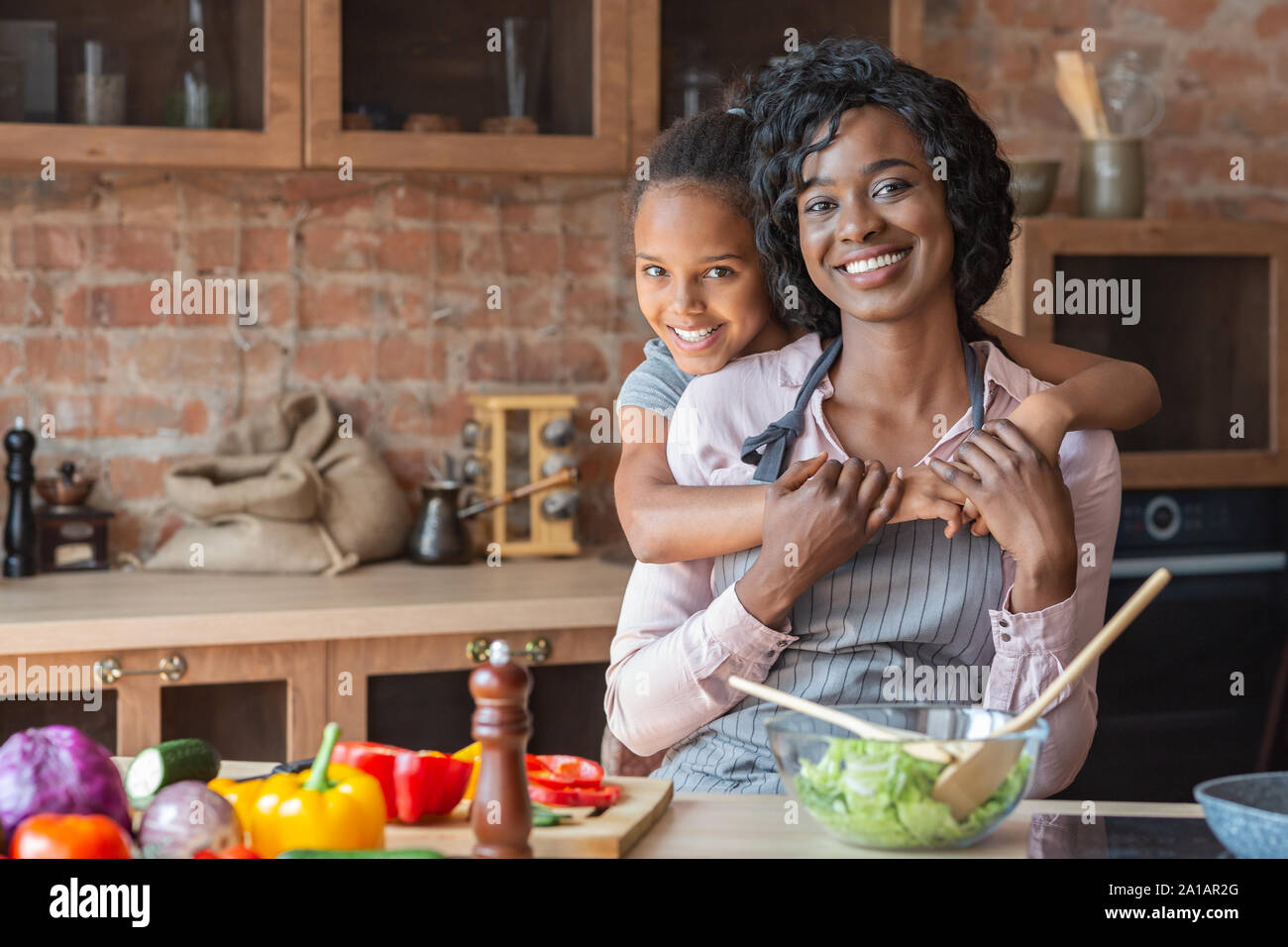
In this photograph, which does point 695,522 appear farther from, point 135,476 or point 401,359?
point 135,476

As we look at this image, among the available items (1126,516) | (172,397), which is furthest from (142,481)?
(1126,516)

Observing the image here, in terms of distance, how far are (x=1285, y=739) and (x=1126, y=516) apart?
59cm

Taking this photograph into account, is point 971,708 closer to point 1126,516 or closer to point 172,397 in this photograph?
point 1126,516

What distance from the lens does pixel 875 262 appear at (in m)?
1.40

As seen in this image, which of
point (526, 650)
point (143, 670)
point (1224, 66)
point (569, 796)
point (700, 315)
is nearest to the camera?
point (569, 796)

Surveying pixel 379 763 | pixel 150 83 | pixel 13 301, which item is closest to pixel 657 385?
pixel 379 763

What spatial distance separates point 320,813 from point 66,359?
81.2 inches

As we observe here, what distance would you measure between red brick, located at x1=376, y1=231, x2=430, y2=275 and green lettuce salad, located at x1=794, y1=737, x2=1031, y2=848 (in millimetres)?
2094

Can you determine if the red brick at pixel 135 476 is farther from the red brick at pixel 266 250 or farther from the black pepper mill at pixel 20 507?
the red brick at pixel 266 250

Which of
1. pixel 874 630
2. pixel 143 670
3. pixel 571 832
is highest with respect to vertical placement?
pixel 874 630

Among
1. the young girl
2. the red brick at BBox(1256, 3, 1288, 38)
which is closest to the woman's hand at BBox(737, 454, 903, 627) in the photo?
the young girl

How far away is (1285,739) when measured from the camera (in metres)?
2.85

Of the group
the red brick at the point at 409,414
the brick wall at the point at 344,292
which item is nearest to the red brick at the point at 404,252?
the brick wall at the point at 344,292
